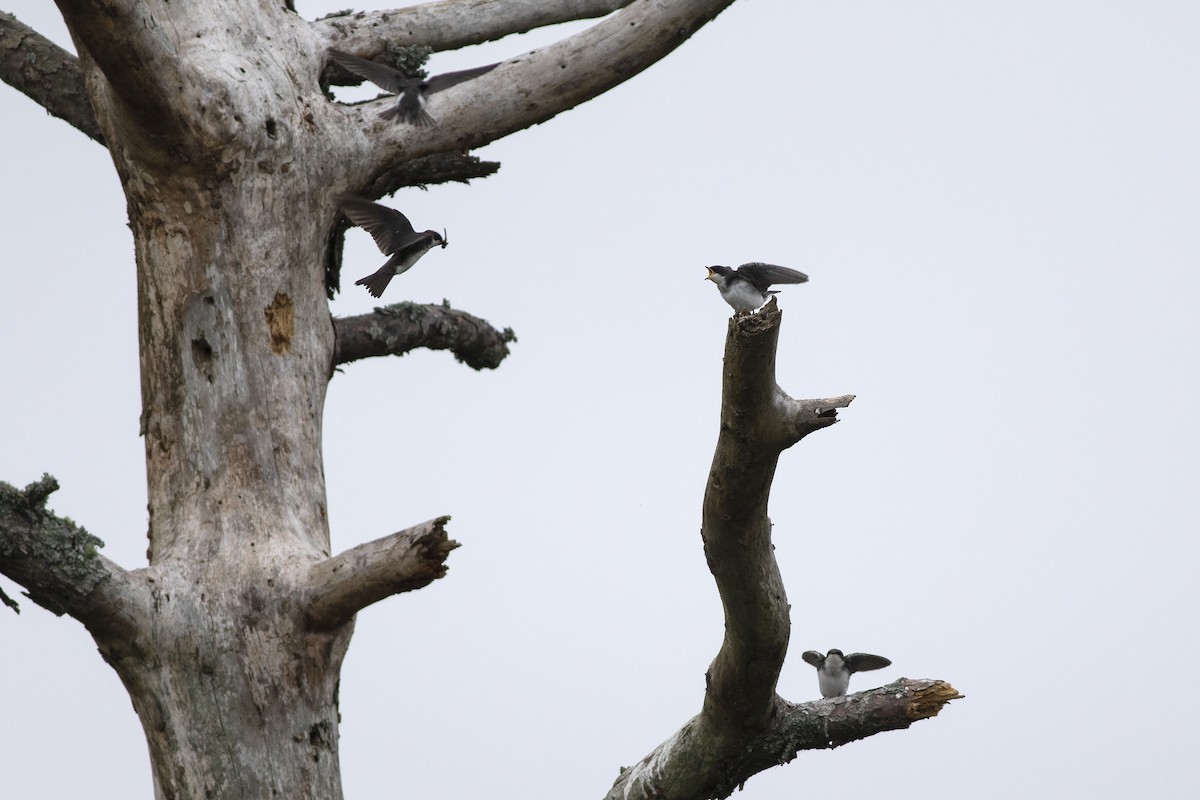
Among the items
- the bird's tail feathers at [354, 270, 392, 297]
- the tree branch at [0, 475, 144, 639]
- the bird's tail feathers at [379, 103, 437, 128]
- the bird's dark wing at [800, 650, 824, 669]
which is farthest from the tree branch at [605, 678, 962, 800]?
the bird's tail feathers at [379, 103, 437, 128]

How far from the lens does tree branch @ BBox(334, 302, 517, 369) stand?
4805 mm

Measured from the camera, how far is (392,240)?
16.2 feet

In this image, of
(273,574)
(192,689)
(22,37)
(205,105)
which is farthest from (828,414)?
(22,37)

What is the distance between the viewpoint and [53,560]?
3.31m

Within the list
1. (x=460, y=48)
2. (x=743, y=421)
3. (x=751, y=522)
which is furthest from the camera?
(x=460, y=48)

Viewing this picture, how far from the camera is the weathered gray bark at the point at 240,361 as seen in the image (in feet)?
12.0

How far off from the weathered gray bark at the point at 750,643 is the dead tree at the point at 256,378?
0.01 meters

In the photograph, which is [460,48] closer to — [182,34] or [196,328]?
[182,34]

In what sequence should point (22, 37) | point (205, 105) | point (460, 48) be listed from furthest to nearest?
point (460, 48) → point (22, 37) → point (205, 105)

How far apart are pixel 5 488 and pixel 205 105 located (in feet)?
5.11

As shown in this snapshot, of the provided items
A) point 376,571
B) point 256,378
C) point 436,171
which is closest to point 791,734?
point 376,571

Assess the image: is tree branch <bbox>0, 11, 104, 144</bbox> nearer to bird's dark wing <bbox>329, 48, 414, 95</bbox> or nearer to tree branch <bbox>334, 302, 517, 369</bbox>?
bird's dark wing <bbox>329, 48, 414, 95</bbox>

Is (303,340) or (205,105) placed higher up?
(205,105)

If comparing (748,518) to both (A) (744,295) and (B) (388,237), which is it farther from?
(B) (388,237)
